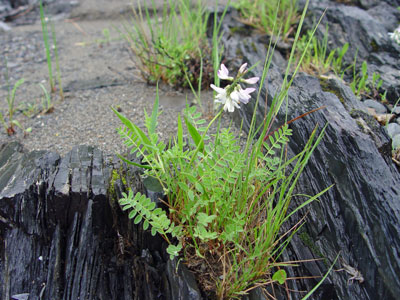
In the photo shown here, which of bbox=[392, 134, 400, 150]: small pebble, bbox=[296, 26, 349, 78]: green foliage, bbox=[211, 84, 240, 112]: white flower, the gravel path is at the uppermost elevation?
bbox=[211, 84, 240, 112]: white flower

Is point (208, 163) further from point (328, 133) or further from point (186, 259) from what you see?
point (328, 133)

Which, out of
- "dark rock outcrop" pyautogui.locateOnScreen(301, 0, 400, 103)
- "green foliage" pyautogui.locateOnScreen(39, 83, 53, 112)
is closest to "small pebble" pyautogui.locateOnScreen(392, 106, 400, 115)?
"dark rock outcrop" pyautogui.locateOnScreen(301, 0, 400, 103)

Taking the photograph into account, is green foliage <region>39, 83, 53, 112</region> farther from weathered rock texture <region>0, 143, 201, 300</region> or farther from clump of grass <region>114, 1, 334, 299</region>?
clump of grass <region>114, 1, 334, 299</region>

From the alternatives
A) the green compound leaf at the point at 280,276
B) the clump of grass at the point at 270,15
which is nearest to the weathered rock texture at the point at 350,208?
the green compound leaf at the point at 280,276

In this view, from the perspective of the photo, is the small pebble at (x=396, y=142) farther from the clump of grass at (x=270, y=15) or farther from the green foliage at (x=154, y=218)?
the clump of grass at (x=270, y=15)

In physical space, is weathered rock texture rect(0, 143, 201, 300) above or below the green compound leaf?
below

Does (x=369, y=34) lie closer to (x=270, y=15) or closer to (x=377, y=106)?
(x=270, y=15)

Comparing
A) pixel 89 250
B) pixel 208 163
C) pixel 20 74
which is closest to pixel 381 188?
pixel 208 163
